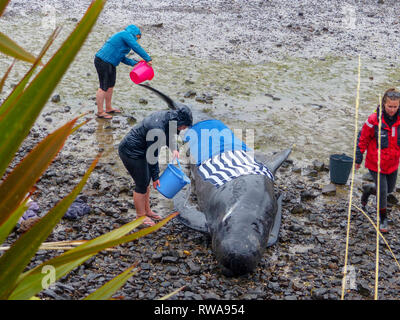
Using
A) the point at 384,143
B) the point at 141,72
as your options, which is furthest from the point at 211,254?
the point at 141,72

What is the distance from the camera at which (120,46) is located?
8195mm

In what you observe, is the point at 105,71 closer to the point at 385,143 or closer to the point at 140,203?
the point at 140,203

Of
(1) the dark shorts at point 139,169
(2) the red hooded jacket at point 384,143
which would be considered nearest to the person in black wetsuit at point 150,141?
(1) the dark shorts at point 139,169

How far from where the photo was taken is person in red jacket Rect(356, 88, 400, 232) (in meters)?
5.23

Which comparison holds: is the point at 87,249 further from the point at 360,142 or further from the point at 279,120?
the point at 279,120

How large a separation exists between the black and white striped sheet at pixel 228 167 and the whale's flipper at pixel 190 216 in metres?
0.38

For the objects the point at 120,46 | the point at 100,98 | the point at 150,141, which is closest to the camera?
the point at 150,141

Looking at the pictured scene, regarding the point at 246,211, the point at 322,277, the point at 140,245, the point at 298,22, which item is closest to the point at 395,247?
the point at 322,277

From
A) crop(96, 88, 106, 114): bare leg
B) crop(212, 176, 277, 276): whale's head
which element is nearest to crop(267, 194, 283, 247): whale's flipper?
crop(212, 176, 277, 276): whale's head

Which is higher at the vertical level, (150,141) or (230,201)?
(150,141)

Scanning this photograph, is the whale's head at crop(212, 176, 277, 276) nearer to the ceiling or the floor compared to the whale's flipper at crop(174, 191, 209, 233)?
nearer to the ceiling

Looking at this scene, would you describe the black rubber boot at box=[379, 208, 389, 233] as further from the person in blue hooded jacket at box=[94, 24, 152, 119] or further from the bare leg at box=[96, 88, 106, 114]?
the bare leg at box=[96, 88, 106, 114]

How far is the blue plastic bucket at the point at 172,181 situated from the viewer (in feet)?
17.4

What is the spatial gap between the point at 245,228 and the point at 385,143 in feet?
6.67
